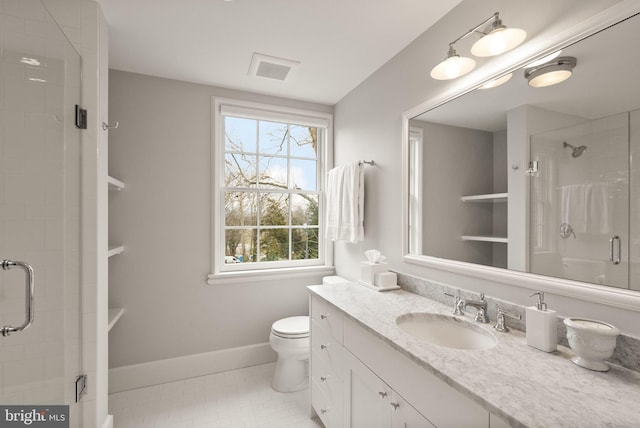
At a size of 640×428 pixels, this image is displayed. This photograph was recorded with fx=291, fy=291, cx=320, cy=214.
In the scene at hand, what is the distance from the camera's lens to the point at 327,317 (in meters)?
1.66

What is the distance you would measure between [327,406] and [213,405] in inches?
35.3

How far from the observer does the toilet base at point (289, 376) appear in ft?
7.09

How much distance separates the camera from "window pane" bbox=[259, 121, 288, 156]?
2703 millimetres

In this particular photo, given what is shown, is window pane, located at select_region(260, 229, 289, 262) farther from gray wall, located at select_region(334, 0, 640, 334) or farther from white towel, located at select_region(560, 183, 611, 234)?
white towel, located at select_region(560, 183, 611, 234)

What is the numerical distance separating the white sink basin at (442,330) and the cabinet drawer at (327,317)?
34 centimetres

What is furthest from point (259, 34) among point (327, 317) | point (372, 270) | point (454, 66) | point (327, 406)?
point (327, 406)

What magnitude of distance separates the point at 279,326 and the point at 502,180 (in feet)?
5.77

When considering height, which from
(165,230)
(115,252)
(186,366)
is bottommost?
(186,366)

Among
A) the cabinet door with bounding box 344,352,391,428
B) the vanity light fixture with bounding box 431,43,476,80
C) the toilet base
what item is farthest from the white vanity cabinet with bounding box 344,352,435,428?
the vanity light fixture with bounding box 431,43,476,80

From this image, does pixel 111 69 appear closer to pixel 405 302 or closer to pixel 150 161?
pixel 150 161

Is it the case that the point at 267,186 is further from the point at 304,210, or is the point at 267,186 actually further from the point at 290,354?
the point at 290,354

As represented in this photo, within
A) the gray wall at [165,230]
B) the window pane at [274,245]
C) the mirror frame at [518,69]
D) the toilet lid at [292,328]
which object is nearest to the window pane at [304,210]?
the window pane at [274,245]

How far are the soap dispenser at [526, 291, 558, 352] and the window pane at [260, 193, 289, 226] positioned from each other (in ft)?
6.79

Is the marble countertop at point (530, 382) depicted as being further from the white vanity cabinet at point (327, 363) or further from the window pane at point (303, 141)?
the window pane at point (303, 141)
